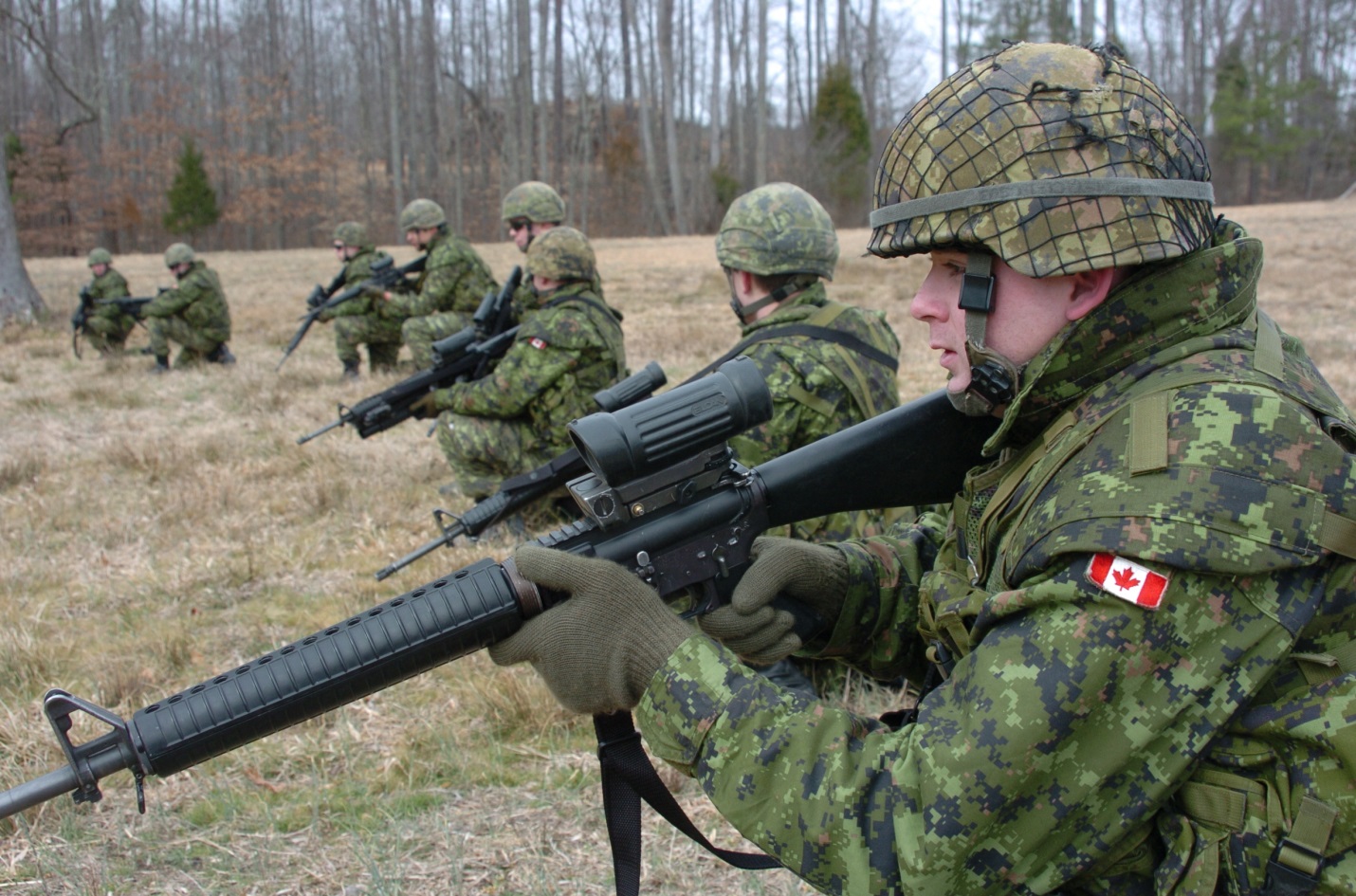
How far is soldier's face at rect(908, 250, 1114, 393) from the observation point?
1.67 meters

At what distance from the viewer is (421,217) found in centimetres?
1199

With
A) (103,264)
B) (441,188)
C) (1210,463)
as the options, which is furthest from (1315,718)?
(441,188)

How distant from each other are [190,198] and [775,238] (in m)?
39.1

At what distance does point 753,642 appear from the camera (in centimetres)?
215

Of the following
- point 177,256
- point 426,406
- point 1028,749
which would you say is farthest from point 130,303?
point 1028,749

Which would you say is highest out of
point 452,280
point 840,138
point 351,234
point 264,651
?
point 840,138

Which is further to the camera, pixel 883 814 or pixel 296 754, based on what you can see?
pixel 296 754

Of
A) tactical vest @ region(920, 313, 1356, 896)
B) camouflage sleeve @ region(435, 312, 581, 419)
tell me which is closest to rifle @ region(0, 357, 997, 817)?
tactical vest @ region(920, 313, 1356, 896)

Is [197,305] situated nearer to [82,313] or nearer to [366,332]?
[82,313]

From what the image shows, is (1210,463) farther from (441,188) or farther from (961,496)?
(441,188)

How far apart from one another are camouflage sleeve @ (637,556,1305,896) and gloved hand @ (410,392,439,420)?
611cm

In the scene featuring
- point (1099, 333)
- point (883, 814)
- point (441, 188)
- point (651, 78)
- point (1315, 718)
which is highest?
point (651, 78)

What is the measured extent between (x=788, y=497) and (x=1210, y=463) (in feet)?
3.05

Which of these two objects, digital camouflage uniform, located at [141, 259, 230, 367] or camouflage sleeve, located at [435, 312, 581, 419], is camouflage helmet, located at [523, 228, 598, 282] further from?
digital camouflage uniform, located at [141, 259, 230, 367]
